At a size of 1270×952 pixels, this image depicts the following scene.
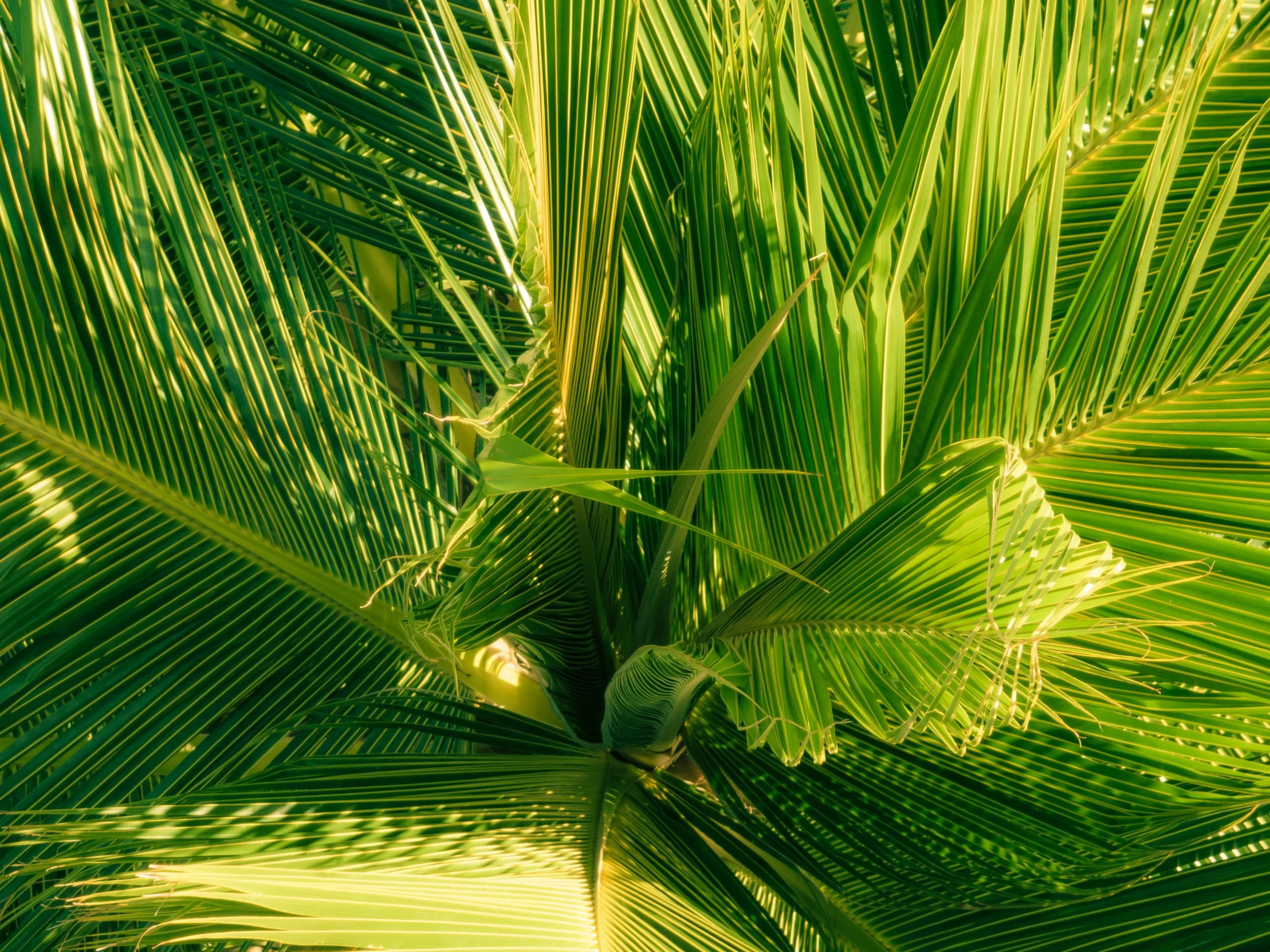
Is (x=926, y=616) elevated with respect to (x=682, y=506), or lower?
lower

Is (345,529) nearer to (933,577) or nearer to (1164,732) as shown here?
(933,577)

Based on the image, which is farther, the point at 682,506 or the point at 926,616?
the point at 682,506

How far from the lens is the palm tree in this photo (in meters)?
0.57

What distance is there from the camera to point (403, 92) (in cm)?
113

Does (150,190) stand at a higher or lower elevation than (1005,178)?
higher

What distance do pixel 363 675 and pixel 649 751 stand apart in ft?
1.01

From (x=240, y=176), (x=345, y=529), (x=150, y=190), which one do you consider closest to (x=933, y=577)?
(x=345, y=529)

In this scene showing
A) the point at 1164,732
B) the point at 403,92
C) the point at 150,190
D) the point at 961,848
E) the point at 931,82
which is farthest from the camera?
the point at 403,92

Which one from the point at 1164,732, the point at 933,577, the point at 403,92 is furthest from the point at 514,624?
the point at 403,92

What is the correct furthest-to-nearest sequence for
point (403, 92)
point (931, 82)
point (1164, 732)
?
point (403, 92)
point (1164, 732)
point (931, 82)

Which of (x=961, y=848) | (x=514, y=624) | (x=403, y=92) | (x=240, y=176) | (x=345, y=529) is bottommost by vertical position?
(x=961, y=848)

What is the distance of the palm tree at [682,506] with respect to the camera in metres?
0.57

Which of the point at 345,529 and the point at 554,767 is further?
the point at 345,529

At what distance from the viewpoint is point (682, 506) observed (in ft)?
2.39
